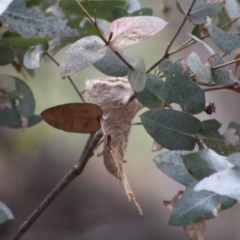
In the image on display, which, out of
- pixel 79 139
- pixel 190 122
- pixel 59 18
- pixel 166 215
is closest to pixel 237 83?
pixel 190 122

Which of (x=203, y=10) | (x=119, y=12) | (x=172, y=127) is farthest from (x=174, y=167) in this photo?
(x=119, y=12)

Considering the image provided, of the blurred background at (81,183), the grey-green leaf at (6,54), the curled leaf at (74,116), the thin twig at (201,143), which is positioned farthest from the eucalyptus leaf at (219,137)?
the blurred background at (81,183)

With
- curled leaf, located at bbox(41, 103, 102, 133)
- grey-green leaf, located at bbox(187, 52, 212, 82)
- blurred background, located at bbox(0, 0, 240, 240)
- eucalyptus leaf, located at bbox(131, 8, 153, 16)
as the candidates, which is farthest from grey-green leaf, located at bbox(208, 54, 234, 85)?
blurred background, located at bbox(0, 0, 240, 240)

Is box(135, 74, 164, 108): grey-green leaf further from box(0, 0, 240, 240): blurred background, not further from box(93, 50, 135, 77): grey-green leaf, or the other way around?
box(0, 0, 240, 240): blurred background

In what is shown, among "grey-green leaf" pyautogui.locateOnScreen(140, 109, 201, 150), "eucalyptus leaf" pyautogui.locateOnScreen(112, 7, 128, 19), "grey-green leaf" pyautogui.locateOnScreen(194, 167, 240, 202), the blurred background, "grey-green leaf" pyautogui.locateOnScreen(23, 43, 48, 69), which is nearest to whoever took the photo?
"grey-green leaf" pyautogui.locateOnScreen(194, 167, 240, 202)

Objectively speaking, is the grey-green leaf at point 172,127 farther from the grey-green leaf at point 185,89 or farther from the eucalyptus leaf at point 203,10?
the eucalyptus leaf at point 203,10

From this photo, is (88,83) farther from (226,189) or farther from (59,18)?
(226,189)
